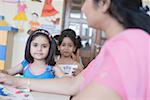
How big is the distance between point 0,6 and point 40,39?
7.57 feet

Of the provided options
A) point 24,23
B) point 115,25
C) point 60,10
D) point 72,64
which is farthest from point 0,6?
point 115,25

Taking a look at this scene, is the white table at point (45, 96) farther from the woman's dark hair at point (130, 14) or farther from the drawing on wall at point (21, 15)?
the drawing on wall at point (21, 15)

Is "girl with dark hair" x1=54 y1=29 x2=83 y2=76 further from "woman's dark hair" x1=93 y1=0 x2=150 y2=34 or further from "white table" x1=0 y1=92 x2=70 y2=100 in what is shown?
"woman's dark hair" x1=93 y1=0 x2=150 y2=34

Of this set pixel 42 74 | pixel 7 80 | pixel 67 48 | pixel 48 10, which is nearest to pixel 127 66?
pixel 7 80

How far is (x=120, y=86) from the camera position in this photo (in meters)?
0.54

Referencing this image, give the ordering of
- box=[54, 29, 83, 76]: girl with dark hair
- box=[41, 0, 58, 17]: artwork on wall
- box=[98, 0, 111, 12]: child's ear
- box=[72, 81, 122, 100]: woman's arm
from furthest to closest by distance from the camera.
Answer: box=[41, 0, 58, 17]: artwork on wall → box=[54, 29, 83, 76]: girl with dark hair → box=[98, 0, 111, 12]: child's ear → box=[72, 81, 122, 100]: woman's arm

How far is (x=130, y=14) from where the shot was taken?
0.62 meters

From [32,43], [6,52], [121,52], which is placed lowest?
[6,52]

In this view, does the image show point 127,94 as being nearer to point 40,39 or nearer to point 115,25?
point 115,25

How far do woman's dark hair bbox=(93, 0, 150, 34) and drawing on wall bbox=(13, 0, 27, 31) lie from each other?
3329mm

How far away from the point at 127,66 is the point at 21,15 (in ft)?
11.3

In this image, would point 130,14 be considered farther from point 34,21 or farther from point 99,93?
point 34,21

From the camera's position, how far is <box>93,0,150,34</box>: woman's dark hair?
24.3 inches

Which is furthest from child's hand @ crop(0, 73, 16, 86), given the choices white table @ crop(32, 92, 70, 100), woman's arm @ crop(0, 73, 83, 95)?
white table @ crop(32, 92, 70, 100)
